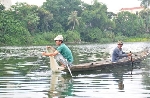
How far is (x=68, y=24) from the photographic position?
71.1 metres

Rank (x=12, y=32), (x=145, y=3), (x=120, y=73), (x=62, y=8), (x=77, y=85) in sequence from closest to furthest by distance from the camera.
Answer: (x=77, y=85) < (x=120, y=73) < (x=12, y=32) < (x=62, y=8) < (x=145, y=3)

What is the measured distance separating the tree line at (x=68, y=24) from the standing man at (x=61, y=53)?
141 feet

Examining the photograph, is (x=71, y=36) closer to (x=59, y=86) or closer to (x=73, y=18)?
(x=73, y=18)

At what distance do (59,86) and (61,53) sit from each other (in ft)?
10.2

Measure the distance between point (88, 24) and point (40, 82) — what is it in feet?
226

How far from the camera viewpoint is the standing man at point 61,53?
12.4 metres

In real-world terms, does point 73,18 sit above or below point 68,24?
above

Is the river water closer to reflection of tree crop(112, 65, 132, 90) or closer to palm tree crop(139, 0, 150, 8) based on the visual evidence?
reflection of tree crop(112, 65, 132, 90)

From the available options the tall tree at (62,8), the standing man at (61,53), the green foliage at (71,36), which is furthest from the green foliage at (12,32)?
the standing man at (61,53)

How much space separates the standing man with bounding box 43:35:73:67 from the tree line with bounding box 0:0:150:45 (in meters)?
43.1

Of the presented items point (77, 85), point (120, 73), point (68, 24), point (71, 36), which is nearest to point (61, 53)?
point (120, 73)

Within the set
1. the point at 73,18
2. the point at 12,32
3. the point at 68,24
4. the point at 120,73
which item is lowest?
the point at 120,73

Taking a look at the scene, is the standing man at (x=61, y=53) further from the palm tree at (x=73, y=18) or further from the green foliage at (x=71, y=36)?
the palm tree at (x=73, y=18)

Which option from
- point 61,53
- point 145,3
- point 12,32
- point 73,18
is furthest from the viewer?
point 145,3
